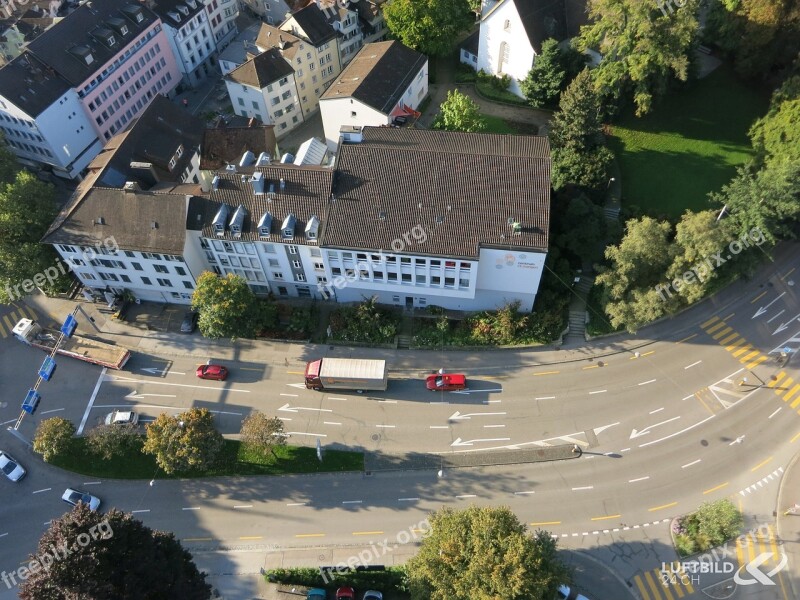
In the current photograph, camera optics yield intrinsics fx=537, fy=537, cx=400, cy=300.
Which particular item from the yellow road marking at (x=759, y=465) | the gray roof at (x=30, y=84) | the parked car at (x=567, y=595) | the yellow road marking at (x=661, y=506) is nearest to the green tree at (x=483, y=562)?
the parked car at (x=567, y=595)

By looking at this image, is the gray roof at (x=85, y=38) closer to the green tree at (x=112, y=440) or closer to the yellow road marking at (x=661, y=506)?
the green tree at (x=112, y=440)

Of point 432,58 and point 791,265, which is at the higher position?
point 432,58

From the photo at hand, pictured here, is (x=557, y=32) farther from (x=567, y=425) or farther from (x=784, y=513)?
(x=784, y=513)

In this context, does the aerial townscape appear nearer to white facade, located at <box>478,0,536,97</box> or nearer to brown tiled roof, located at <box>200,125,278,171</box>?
brown tiled roof, located at <box>200,125,278,171</box>

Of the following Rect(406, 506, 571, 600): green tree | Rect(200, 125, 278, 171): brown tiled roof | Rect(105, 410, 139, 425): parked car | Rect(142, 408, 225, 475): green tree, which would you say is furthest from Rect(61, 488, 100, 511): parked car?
Rect(200, 125, 278, 171): brown tiled roof

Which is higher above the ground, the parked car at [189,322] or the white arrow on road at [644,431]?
the parked car at [189,322]

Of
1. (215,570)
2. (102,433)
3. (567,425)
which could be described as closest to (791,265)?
(567,425)
